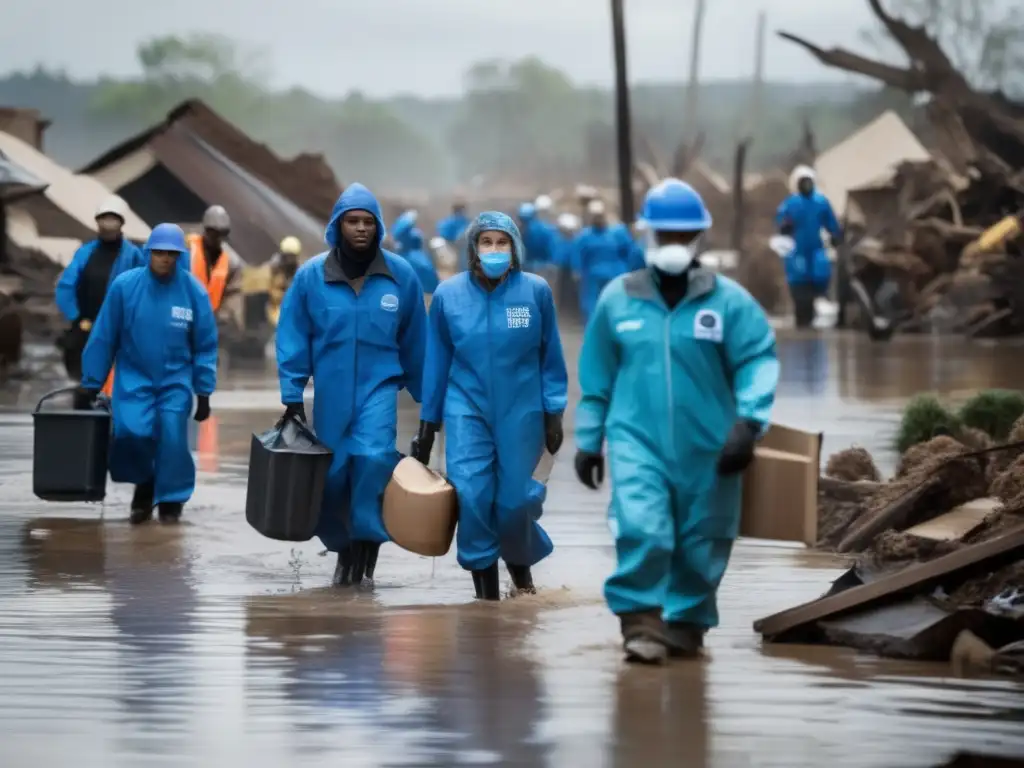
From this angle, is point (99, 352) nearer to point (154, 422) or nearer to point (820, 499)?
point (154, 422)

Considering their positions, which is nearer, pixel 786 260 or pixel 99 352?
pixel 99 352

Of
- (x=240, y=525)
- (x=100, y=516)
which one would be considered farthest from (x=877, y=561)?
(x=100, y=516)

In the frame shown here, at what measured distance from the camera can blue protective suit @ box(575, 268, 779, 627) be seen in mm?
9188

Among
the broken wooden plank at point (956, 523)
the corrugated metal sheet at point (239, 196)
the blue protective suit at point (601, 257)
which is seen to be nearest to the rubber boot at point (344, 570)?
the broken wooden plank at point (956, 523)

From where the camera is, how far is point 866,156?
61.9 metres

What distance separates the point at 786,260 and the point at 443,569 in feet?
80.8

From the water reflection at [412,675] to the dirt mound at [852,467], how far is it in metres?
3.67

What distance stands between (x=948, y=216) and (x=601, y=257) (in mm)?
5803

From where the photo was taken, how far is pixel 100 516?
14.5m

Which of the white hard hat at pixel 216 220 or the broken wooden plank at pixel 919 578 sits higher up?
the white hard hat at pixel 216 220

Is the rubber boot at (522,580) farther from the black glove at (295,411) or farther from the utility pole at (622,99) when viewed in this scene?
the utility pole at (622,99)


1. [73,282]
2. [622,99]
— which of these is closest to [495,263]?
[73,282]

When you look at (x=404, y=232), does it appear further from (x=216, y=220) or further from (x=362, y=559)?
(x=362, y=559)

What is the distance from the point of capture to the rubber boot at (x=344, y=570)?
460 inches
